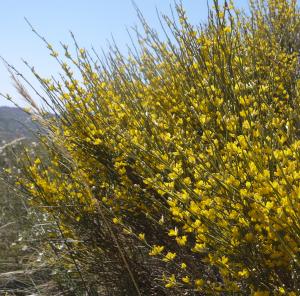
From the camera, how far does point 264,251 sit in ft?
5.01

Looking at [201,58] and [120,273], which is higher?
[201,58]

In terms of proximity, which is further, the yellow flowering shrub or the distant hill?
the distant hill

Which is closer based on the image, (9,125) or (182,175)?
(182,175)

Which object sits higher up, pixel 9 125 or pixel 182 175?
pixel 182 175

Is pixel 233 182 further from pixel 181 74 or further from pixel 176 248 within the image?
pixel 181 74

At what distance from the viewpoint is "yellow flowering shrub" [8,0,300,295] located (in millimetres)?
1479

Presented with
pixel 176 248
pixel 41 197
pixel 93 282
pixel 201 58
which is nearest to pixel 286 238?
pixel 176 248

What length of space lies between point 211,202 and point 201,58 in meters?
1.77

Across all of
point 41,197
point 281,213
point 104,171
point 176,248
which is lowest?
point 41,197

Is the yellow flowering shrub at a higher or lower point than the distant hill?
higher

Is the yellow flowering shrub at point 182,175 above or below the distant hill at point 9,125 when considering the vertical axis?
above

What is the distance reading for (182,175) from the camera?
84.1 inches

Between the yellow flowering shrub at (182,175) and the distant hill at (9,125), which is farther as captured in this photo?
the distant hill at (9,125)

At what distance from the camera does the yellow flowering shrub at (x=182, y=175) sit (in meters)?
1.48
